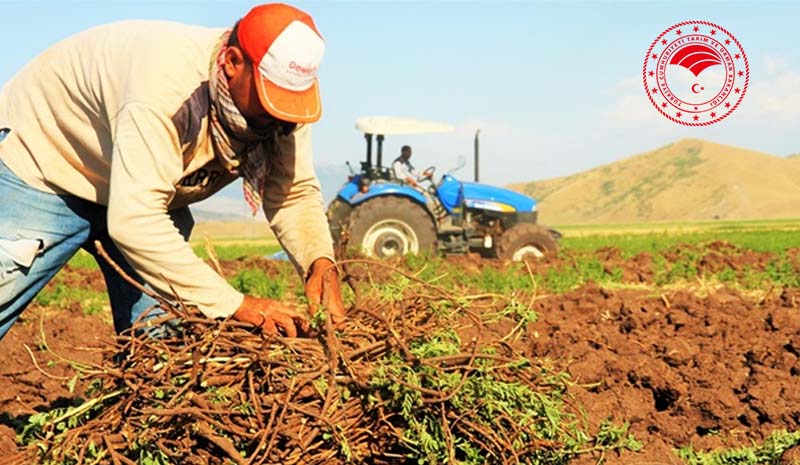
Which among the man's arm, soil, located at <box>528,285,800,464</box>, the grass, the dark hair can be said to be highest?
the dark hair

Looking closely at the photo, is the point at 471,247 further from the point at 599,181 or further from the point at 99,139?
the point at 599,181

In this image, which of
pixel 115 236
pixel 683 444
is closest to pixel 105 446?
pixel 115 236

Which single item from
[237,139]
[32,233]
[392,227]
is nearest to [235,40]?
[237,139]

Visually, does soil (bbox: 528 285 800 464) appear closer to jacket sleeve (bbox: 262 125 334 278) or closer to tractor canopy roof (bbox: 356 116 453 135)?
jacket sleeve (bbox: 262 125 334 278)

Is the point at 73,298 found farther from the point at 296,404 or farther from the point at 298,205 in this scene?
the point at 296,404

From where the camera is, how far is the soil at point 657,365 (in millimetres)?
4730

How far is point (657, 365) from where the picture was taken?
549 centimetres

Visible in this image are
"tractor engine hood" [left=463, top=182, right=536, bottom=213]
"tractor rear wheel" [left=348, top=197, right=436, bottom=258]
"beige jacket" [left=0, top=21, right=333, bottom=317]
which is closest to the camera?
"beige jacket" [left=0, top=21, right=333, bottom=317]

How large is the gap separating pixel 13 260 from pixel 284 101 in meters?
1.22

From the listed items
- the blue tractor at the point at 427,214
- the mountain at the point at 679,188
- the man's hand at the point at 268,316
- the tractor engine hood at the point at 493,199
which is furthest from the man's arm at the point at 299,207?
the mountain at the point at 679,188

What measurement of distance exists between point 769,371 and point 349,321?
9.85 ft

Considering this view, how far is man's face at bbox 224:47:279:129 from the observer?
330 cm

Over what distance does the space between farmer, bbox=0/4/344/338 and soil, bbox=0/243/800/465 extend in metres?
0.43

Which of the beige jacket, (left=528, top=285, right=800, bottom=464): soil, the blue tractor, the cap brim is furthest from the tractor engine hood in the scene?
the cap brim
